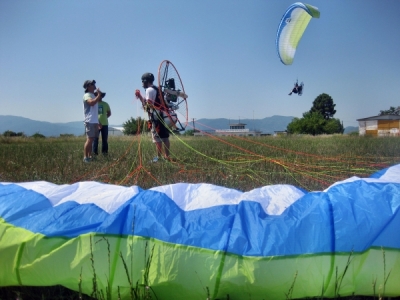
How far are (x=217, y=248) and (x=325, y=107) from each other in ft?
235

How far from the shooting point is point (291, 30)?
500 cm

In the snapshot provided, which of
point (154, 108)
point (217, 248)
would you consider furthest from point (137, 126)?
point (217, 248)

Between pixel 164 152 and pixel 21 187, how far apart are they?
286cm

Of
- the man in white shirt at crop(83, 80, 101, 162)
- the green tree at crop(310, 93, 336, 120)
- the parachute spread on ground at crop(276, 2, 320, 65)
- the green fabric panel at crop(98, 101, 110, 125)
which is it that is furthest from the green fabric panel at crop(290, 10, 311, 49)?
the green tree at crop(310, 93, 336, 120)

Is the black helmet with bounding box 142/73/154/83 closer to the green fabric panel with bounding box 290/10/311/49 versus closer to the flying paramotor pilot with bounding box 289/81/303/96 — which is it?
the green fabric panel with bounding box 290/10/311/49

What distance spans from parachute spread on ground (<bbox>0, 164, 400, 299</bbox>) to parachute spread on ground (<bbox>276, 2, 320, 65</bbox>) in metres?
3.67

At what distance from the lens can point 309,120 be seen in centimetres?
5669

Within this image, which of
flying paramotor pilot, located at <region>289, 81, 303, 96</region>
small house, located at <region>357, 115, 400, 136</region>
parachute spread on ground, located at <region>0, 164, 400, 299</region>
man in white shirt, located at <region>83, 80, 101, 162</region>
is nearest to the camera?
parachute spread on ground, located at <region>0, 164, 400, 299</region>

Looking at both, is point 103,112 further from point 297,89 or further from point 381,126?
point 381,126

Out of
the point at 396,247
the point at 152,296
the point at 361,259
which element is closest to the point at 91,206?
the point at 152,296

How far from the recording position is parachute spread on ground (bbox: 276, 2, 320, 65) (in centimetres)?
475

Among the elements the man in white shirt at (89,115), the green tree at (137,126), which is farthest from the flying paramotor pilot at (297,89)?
the man in white shirt at (89,115)

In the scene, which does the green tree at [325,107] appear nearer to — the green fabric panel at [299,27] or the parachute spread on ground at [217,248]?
the green fabric panel at [299,27]

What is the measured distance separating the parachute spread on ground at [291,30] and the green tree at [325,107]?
66.4 metres
